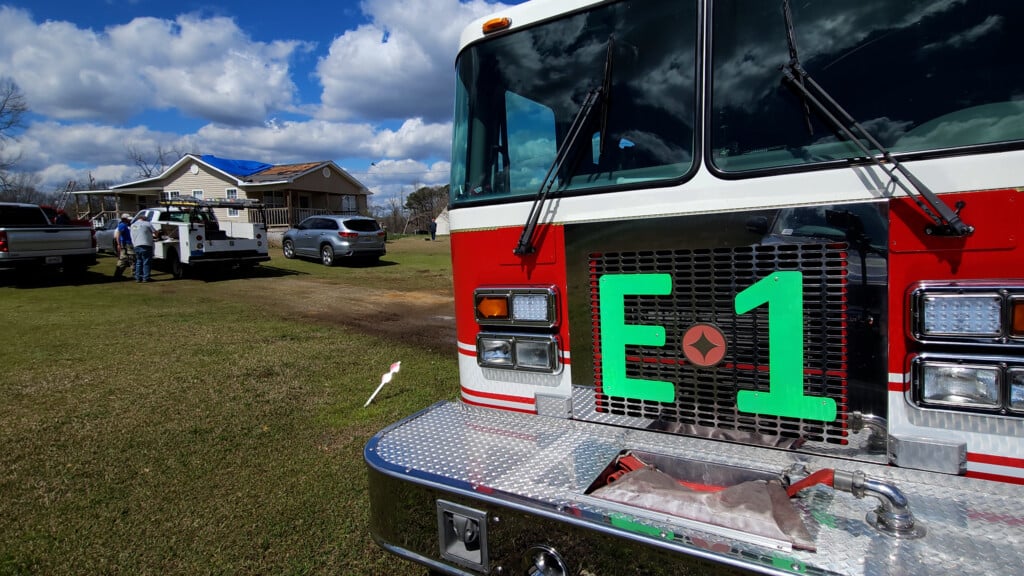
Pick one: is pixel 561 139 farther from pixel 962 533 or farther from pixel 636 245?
pixel 962 533

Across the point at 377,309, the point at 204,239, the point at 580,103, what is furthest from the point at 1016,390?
the point at 204,239

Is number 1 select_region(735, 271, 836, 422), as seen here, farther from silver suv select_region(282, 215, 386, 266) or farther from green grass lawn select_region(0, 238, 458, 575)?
silver suv select_region(282, 215, 386, 266)

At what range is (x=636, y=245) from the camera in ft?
7.37

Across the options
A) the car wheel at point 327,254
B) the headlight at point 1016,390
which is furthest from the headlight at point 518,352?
the car wheel at point 327,254

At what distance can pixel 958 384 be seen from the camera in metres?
1.76

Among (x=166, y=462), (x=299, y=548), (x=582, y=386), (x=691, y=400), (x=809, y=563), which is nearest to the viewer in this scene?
(x=809, y=563)

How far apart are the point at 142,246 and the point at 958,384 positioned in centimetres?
1561

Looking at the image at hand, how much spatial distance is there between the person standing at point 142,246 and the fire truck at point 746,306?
13.8m

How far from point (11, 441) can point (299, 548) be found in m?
2.90

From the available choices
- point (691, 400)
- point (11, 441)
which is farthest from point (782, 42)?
point (11, 441)

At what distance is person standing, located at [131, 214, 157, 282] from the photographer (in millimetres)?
13492

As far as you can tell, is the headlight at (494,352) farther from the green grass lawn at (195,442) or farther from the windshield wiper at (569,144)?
the green grass lawn at (195,442)

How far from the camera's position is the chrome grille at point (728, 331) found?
6.30ft

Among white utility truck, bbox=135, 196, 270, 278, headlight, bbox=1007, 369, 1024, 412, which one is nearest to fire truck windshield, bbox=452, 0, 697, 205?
headlight, bbox=1007, 369, 1024, 412
